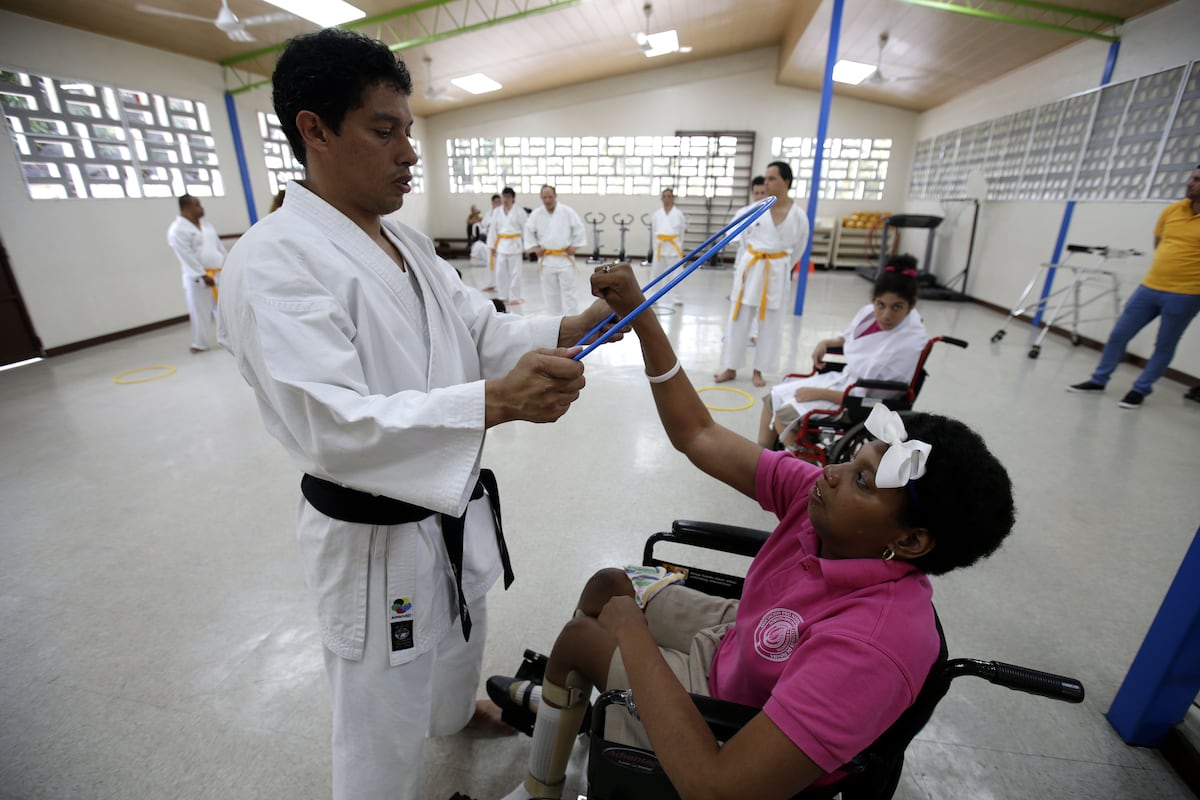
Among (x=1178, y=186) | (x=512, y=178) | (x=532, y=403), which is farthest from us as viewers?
(x=512, y=178)

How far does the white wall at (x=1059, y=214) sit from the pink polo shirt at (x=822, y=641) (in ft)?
17.1

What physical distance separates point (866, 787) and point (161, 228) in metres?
8.22

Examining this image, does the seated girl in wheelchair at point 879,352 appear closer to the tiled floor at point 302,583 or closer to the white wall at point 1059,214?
the tiled floor at point 302,583

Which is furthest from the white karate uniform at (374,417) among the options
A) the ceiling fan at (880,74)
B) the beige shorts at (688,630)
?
the ceiling fan at (880,74)

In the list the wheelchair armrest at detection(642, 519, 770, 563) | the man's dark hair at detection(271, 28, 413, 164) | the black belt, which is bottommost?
the wheelchair armrest at detection(642, 519, 770, 563)

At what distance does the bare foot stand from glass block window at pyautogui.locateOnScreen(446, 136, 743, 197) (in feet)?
38.9

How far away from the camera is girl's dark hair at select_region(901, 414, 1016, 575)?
860 mm

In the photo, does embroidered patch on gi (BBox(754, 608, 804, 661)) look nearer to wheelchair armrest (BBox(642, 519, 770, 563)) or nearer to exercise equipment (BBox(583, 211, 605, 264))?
wheelchair armrest (BBox(642, 519, 770, 563))

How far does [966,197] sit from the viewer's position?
27.2 feet

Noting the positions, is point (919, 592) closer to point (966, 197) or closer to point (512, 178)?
point (966, 197)

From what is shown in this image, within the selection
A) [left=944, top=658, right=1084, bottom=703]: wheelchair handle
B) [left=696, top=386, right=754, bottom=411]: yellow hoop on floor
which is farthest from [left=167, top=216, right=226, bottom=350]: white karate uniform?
[left=944, top=658, right=1084, bottom=703]: wheelchair handle

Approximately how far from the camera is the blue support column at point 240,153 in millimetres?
7312

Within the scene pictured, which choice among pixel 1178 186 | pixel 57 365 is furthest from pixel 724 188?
pixel 57 365

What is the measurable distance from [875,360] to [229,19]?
230 inches
